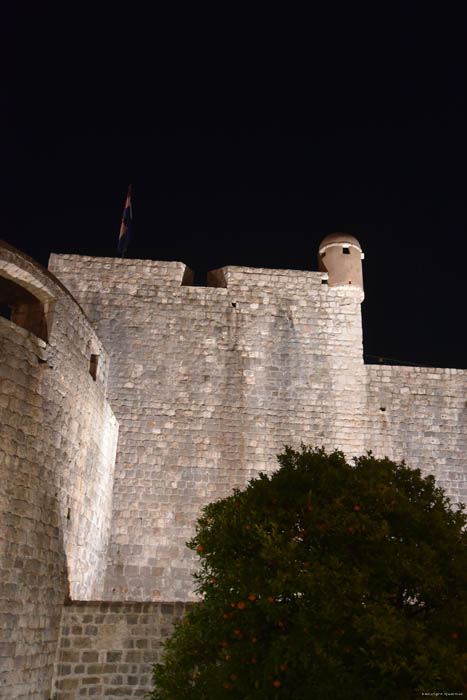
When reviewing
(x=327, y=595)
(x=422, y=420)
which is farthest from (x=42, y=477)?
(x=422, y=420)

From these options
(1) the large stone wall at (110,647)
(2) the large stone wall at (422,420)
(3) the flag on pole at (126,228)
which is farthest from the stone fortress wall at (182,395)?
(3) the flag on pole at (126,228)

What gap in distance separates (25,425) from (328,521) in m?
4.08

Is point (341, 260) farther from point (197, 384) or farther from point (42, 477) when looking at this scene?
point (42, 477)

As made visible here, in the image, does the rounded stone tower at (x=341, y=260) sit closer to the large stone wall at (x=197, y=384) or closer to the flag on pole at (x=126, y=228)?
the large stone wall at (x=197, y=384)

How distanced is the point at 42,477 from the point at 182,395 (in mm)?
5198

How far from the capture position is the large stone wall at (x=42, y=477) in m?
7.48

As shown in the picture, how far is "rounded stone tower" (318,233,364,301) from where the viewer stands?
14680mm

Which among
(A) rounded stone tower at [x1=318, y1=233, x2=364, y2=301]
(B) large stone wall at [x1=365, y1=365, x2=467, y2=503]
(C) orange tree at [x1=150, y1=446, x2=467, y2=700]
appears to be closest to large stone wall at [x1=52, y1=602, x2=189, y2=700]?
(C) orange tree at [x1=150, y1=446, x2=467, y2=700]

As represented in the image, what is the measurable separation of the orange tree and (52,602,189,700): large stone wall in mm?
2158

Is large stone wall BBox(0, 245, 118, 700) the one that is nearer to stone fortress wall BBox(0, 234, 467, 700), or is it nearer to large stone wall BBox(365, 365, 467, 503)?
stone fortress wall BBox(0, 234, 467, 700)

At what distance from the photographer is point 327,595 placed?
5504mm

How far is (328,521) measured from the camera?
5.90 metres

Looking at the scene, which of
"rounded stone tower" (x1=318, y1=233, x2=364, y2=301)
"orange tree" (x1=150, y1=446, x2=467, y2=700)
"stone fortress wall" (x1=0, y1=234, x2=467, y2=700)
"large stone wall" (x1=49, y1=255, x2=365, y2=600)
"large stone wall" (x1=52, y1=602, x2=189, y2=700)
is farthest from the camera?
"rounded stone tower" (x1=318, y1=233, x2=364, y2=301)

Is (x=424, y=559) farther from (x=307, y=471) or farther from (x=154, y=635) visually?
(x=154, y=635)
